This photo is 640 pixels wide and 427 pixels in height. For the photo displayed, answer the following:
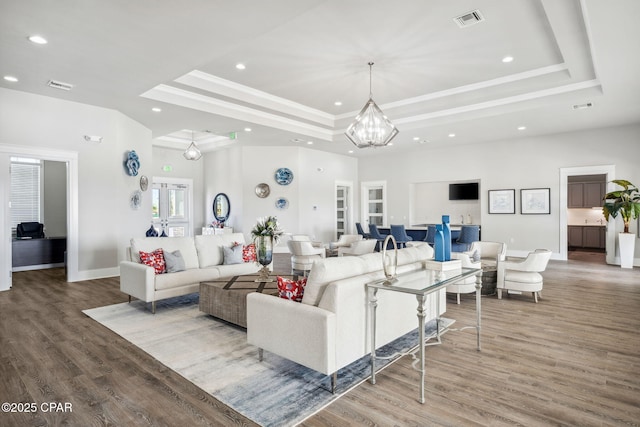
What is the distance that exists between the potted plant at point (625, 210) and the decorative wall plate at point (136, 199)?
9.84m

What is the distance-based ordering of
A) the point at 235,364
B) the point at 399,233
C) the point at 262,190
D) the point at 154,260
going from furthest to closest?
the point at 262,190
the point at 399,233
the point at 154,260
the point at 235,364

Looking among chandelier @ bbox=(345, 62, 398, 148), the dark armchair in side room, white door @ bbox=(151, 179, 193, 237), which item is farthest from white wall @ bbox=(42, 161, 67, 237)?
chandelier @ bbox=(345, 62, 398, 148)

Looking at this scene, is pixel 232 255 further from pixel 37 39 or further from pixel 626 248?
pixel 626 248

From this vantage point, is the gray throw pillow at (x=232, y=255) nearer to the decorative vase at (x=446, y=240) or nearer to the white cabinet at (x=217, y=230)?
the decorative vase at (x=446, y=240)

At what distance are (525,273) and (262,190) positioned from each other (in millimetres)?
7064

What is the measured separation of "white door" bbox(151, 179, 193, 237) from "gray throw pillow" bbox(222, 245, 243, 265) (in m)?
6.24

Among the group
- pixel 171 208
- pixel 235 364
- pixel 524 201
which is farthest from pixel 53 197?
pixel 524 201

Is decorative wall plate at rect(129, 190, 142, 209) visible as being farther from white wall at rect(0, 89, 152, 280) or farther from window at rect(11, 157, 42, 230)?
window at rect(11, 157, 42, 230)

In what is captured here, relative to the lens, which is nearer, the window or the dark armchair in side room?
the dark armchair in side room

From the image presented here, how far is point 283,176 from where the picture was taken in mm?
10250

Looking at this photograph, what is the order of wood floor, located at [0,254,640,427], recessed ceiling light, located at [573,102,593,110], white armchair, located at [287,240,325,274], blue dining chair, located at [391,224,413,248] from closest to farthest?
wood floor, located at [0,254,640,427] → recessed ceiling light, located at [573,102,593,110] → white armchair, located at [287,240,325,274] → blue dining chair, located at [391,224,413,248]

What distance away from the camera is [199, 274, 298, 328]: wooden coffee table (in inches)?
146

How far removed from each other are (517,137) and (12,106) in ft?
34.0

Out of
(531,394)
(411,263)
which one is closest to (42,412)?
(411,263)
